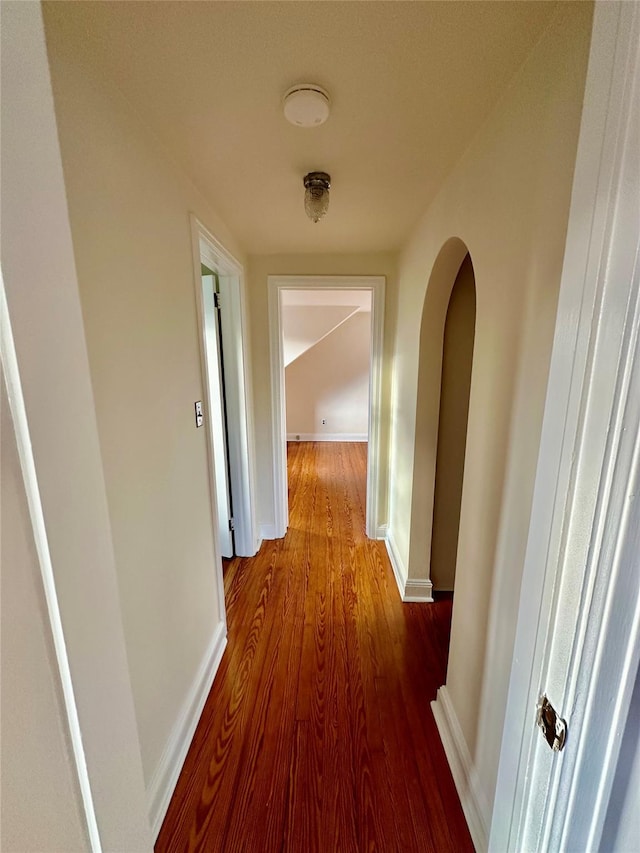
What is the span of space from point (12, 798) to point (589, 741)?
29.1 inches

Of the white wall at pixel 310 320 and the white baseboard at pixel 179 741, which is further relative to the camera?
the white wall at pixel 310 320

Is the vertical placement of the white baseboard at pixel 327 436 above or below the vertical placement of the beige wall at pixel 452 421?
below

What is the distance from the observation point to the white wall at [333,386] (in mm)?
5797

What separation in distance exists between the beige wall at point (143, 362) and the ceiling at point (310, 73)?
97mm

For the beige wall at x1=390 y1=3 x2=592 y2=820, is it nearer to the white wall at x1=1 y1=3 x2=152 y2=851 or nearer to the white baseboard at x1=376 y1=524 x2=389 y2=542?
the white wall at x1=1 y1=3 x2=152 y2=851

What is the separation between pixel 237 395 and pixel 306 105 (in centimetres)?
161

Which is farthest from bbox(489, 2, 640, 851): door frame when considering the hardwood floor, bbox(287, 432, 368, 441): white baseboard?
bbox(287, 432, 368, 441): white baseboard

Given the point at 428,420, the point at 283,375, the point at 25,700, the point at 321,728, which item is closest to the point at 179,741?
the point at 321,728

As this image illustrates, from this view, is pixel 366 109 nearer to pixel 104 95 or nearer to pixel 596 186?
pixel 104 95

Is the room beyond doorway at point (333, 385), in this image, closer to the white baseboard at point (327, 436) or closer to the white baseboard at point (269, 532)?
the white baseboard at point (327, 436)

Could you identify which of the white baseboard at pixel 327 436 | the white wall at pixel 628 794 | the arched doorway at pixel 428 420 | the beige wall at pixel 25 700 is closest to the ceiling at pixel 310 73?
the arched doorway at pixel 428 420

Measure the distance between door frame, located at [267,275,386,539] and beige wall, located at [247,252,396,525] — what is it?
0.04 meters

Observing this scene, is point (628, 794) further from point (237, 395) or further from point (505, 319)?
point (237, 395)

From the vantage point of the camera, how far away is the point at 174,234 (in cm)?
128
